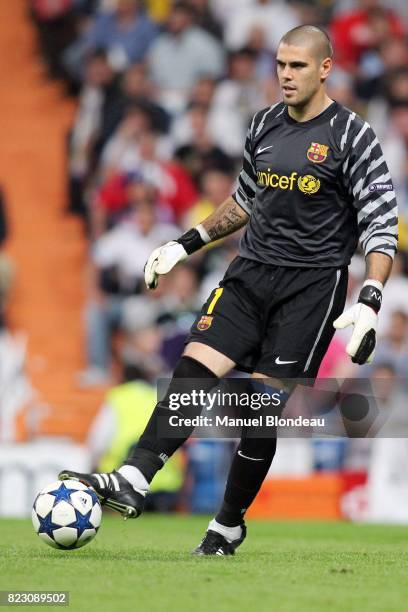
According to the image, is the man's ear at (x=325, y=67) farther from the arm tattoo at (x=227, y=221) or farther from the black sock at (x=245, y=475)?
the black sock at (x=245, y=475)

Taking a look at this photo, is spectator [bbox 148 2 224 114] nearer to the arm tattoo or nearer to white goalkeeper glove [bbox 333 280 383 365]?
the arm tattoo

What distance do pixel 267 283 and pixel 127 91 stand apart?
10626 millimetres

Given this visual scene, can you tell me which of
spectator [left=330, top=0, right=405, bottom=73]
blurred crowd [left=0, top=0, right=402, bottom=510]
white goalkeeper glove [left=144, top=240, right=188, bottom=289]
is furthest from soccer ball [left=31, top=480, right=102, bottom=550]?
spectator [left=330, top=0, right=405, bottom=73]

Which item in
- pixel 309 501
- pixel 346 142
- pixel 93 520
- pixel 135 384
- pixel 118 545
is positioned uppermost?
pixel 346 142

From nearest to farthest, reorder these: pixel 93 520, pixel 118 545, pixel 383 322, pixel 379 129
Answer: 1. pixel 93 520
2. pixel 118 545
3. pixel 383 322
4. pixel 379 129

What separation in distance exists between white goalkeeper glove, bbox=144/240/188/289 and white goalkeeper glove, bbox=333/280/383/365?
0.99m

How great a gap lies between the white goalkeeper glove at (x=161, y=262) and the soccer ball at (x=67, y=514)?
111 centimetres

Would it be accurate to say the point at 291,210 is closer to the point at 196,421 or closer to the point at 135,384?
the point at 196,421

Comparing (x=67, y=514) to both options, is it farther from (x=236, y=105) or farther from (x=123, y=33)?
(x=123, y=33)

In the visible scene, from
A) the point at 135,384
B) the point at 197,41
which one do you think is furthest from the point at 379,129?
the point at 135,384

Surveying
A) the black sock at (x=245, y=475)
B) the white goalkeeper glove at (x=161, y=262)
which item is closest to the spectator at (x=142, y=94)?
the white goalkeeper glove at (x=161, y=262)

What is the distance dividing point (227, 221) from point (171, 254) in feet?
1.31

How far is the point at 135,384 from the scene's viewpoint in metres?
12.5

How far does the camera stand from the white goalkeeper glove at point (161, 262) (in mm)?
6664
